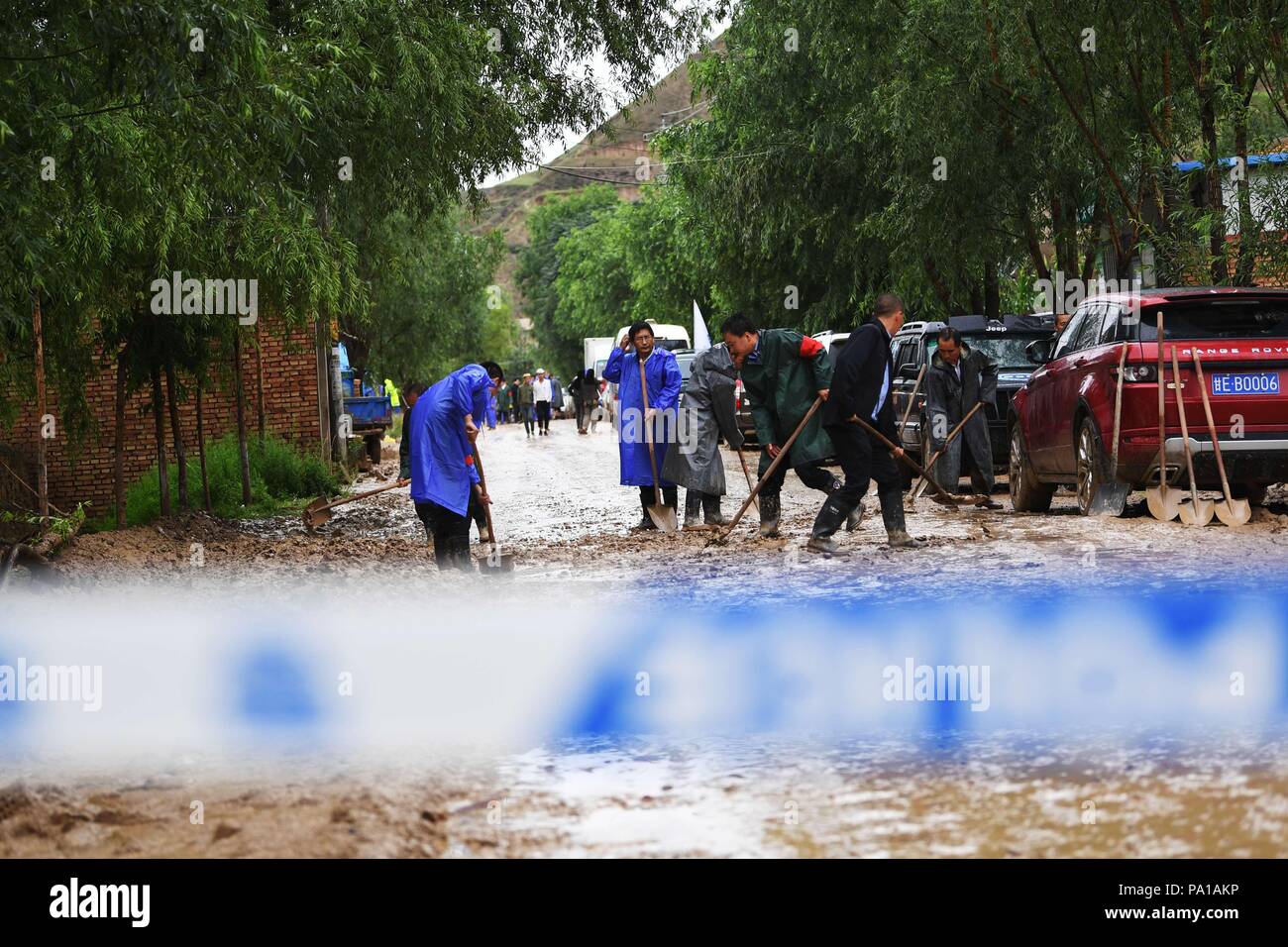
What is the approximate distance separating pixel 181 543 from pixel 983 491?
781 cm

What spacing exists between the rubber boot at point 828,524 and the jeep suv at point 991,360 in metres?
5.53

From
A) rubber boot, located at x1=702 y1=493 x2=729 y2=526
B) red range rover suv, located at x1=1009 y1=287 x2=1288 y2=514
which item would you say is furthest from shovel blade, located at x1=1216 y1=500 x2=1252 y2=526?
rubber boot, located at x1=702 y1=493 x2=729 y2=526

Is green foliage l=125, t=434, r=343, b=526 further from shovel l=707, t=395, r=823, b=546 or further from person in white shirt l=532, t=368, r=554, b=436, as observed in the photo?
person in white shirt l=532, t=368, r=554, b=436

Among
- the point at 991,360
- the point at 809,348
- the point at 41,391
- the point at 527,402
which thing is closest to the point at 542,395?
the point at 527,402

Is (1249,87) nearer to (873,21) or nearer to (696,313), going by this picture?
(873,21)

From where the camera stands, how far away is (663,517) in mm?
14531

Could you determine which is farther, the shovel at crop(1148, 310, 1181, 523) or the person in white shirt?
the person in white shirt

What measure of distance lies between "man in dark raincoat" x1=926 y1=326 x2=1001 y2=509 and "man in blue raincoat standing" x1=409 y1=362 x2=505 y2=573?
6547 millimetres

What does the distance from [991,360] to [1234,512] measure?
6.04 meters

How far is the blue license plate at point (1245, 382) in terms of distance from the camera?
1221 cm

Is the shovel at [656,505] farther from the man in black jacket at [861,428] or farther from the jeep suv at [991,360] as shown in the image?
the jeep suv at [991,360]

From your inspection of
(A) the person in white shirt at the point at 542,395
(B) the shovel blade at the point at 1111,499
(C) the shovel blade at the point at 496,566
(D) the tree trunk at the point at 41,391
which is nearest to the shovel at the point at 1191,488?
(B) the shovel blade at the point at 1111,499

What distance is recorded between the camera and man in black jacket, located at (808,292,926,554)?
38.6ft

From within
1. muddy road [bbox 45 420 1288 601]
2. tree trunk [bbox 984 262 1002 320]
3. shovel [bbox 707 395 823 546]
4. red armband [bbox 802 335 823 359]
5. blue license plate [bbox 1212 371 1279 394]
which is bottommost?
muddy road [bbox 45 420 1288 601]
